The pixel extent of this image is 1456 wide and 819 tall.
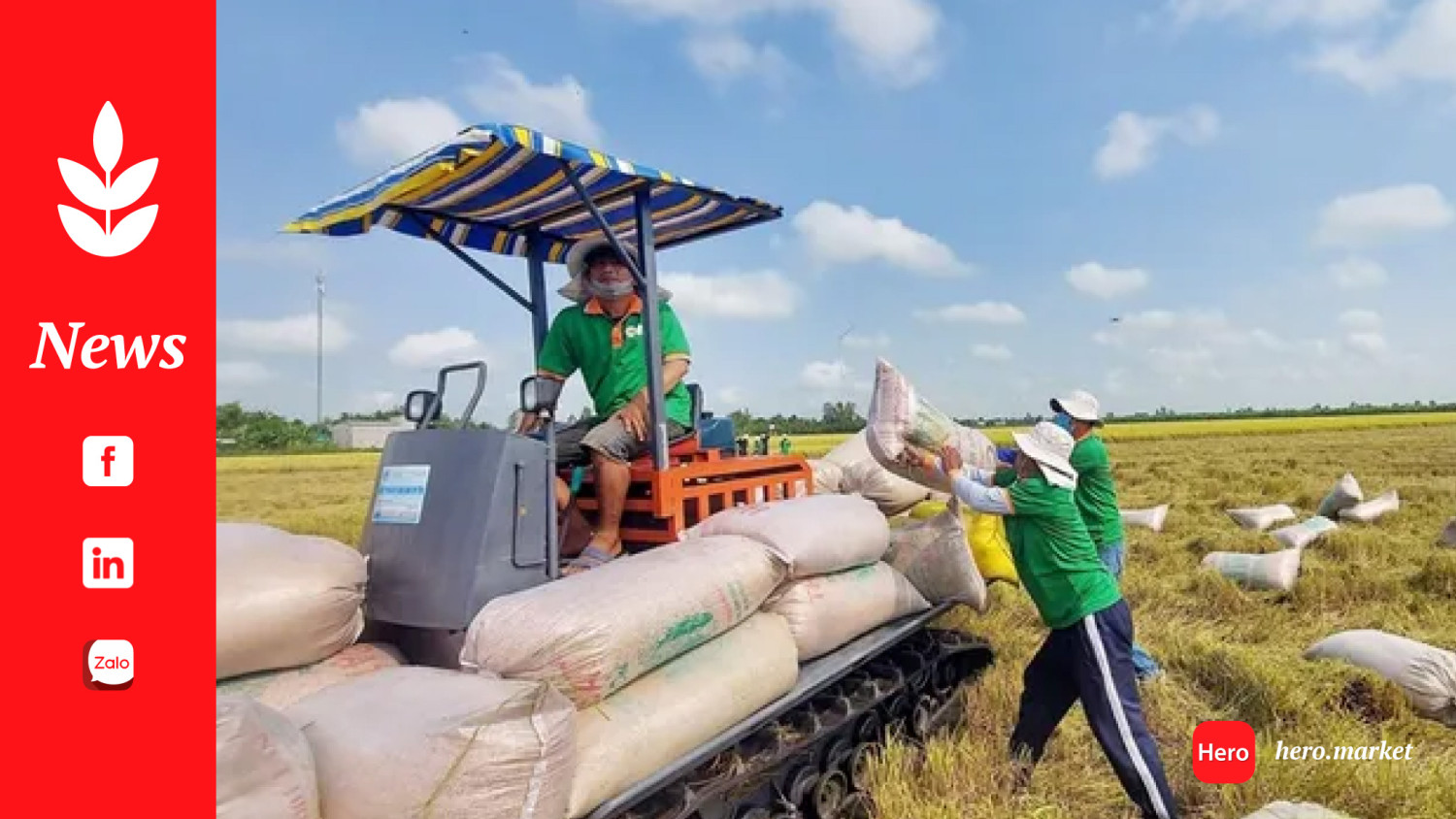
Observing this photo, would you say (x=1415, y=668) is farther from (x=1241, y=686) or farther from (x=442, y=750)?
(x=442, y=750)

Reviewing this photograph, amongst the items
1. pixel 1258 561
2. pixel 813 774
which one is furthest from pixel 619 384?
pixel 1258 561

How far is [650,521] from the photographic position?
3.88 m

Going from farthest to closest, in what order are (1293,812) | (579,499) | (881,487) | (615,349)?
(881,487) → (615,349) → (579,499) → (1293,812)

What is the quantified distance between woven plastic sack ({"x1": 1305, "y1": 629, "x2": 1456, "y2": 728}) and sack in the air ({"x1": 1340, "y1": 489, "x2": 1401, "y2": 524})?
19.5ft

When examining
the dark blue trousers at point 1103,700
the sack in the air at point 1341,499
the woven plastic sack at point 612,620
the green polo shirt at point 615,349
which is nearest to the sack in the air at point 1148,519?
the sack in the air at point 1341,499

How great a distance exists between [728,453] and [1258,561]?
4623mm

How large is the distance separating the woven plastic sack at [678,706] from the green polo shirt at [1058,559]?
1122 mm

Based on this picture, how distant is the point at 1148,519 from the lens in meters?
9.69

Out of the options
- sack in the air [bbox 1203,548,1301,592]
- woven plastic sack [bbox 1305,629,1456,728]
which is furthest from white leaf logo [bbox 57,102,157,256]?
sack in the air [bbox 1203,548,1301,592]

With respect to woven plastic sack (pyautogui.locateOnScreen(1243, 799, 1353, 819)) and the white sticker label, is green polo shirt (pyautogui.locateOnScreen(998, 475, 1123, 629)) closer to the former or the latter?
woven plastic sack (pyautogui.locateOnScreen(1243, 799, 1353, 819))

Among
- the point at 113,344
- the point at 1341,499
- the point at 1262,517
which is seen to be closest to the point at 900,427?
the point at 113,344

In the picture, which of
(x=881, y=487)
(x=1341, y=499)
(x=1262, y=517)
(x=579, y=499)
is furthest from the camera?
(x=1341, y=499)

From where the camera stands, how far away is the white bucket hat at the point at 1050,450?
3.89 metres

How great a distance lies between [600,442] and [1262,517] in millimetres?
A: 8292
